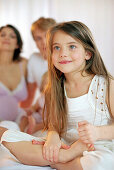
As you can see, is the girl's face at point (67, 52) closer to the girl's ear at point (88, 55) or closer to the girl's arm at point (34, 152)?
the girl's ear at point (88, 55)

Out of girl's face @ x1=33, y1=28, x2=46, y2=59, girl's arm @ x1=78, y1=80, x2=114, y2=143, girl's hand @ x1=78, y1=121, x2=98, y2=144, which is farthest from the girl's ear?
girl's face @ x1=33, y1=28, x2=46, y2=59

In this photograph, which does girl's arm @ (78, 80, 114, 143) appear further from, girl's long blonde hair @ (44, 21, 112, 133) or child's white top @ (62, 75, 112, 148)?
girl's long blonde hair @ (44, 21, 112, 133)

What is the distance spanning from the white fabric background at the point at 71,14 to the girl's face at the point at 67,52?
1.51 meters

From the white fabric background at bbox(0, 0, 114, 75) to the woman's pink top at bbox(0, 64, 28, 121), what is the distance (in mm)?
975

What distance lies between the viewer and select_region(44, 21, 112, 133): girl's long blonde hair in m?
1.27

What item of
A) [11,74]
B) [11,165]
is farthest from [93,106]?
[11,74]

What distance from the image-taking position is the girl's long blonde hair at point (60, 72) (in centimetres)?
127

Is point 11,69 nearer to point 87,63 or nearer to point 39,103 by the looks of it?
point 39,103

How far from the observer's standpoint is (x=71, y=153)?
1.17 metres

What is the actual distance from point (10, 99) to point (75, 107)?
0.88 metres

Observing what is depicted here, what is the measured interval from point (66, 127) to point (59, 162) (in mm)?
248

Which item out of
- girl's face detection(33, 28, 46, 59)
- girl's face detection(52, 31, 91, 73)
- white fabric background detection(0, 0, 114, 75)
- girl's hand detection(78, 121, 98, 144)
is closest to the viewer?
girl's hand detection(78, 121, 98, 144)

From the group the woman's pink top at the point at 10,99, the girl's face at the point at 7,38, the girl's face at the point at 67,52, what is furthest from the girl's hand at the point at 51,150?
the girl's face at the point at 7,38

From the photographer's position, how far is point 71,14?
285 cm
